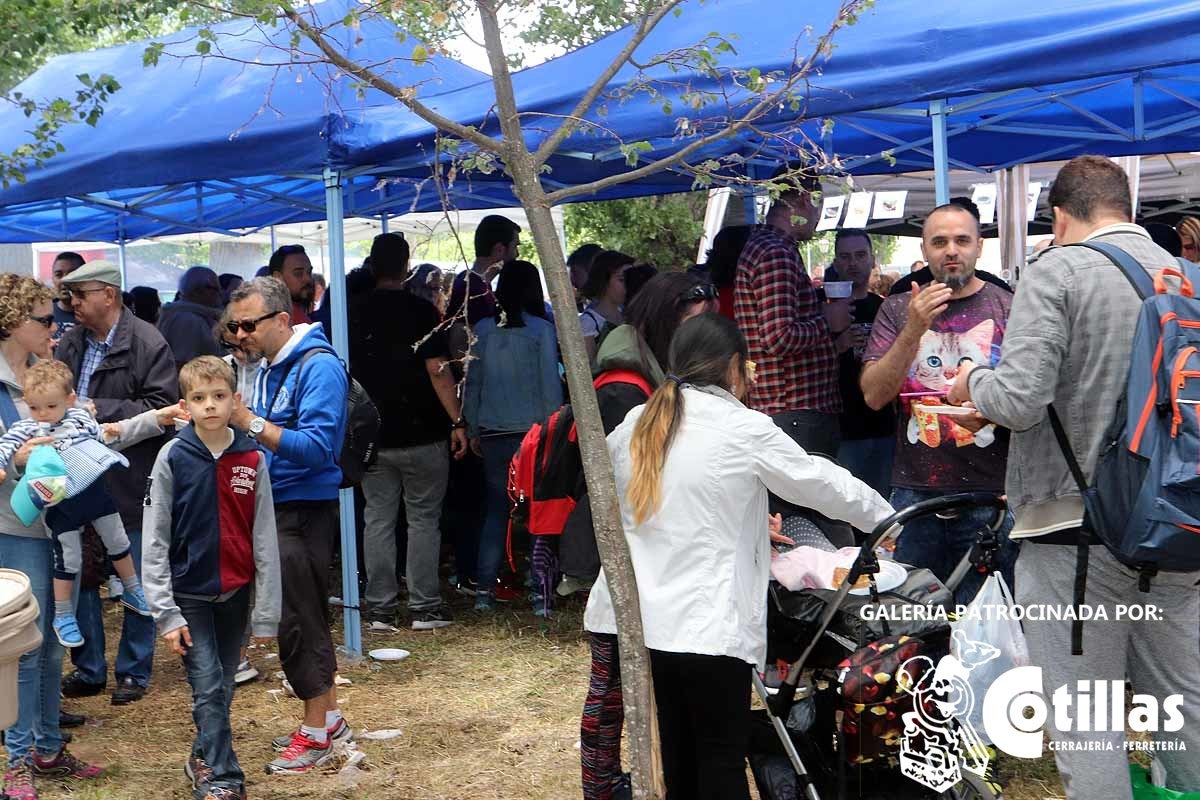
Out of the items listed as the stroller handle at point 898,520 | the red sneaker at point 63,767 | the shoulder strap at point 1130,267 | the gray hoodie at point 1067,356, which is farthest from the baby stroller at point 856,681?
the red sneaker at point 63,767

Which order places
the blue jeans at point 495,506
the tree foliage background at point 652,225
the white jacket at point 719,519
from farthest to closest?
1. the tree foliage background at point 652,225
2. the blue jeans at point 495,506
3. the white jacket at point 719,519

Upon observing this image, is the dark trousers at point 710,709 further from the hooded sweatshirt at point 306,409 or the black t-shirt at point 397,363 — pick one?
the black t-shirt at point 397,363

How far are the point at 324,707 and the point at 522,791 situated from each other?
85 centimetres

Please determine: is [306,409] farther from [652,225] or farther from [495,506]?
[652,225]

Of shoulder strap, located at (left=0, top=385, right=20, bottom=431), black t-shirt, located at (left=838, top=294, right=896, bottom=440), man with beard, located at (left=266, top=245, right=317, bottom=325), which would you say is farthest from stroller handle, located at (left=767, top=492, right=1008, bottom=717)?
man with beard, located at (left=266, top=245, right=317, bottom=325)

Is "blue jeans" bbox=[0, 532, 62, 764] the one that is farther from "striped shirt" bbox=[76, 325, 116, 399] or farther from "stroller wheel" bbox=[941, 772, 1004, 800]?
"stroller wheel" bbox=[941, 772, 1004, 800]

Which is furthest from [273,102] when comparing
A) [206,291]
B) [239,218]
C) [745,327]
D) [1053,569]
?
[239,218]

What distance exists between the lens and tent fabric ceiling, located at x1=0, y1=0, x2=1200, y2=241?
4.63 m

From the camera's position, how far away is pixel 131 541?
5.90 meters

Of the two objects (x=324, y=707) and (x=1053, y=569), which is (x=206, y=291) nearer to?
(x=324, y=707)

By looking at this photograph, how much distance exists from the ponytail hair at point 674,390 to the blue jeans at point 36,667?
247 cm

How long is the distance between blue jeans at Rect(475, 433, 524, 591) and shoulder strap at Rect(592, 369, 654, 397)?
2657 mm

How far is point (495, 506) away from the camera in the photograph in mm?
7133

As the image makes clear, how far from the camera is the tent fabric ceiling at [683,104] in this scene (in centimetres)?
463
